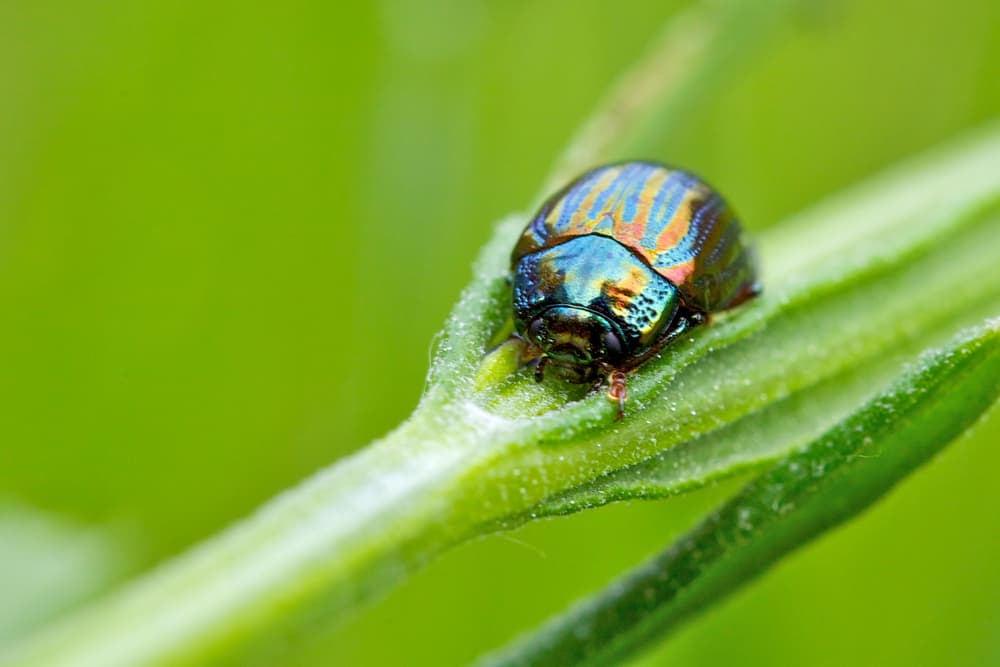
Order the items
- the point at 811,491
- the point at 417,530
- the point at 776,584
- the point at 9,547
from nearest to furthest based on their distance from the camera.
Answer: the point at 417,530 → the point at 811,491 → the point at 9,547 → the point at 776,584

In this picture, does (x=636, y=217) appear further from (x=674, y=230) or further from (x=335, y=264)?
(x=335, y=264)

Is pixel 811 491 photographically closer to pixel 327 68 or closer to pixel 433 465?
pixel 433 465

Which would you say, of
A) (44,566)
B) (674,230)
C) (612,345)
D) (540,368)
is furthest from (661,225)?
(44,566)

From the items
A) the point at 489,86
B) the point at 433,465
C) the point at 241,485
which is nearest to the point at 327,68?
the point at 489,86

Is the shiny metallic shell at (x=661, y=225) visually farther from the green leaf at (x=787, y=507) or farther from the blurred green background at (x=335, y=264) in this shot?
the blurred green background at (x=335, y=264)

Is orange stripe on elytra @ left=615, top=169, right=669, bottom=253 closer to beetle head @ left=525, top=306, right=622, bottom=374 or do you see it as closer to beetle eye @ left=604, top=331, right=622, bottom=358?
beetle head @ left=525, top=306, right=622, bottom=374
